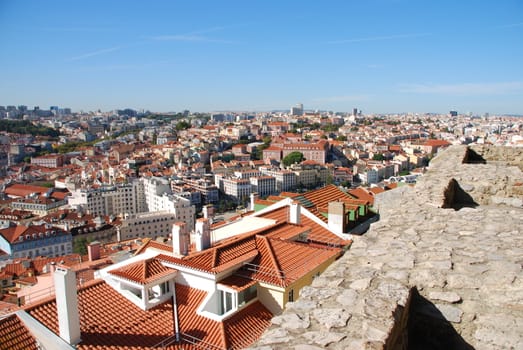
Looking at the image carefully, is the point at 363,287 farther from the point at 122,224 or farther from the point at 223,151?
the point at 223,151

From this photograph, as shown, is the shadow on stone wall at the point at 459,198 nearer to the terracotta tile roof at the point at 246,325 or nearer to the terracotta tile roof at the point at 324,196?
the terracotta tile roof at the point at 246,325

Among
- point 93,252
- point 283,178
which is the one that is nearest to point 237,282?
point 93,252

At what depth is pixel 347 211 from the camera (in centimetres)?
906

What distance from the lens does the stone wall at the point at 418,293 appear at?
1.85 meters

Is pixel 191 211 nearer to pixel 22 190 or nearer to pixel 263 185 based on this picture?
pixel 263 185

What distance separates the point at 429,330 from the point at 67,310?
4521 mm

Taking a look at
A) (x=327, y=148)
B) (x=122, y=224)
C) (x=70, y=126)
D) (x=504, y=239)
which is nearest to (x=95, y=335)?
(x=504, y=239)

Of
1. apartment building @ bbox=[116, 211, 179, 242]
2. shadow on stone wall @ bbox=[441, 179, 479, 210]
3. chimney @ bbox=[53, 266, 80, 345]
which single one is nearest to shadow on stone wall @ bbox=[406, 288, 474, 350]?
shadow on stone wall @ bbox=[441, 179, 479, 210]

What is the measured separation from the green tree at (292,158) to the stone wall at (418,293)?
7902 cm

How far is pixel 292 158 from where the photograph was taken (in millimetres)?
83062

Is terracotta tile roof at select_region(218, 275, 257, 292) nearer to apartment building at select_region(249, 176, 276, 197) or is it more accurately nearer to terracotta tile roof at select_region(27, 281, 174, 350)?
terracotta tile roof at select_region(27, 281, 174, 350)

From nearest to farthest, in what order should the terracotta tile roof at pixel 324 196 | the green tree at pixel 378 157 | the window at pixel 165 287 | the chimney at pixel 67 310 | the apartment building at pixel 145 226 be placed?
the chimney at pixel 67 310
the window at pixel 165 287
the terracotta tile roof at pixel 324 196
the apartment building at pixel 145 226
the green tree at pixel 378 157

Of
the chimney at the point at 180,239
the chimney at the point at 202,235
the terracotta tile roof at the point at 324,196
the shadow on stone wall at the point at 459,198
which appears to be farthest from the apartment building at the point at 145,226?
the shadow on stone wall at the point at 459,198

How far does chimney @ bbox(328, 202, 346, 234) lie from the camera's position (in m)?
8.47
